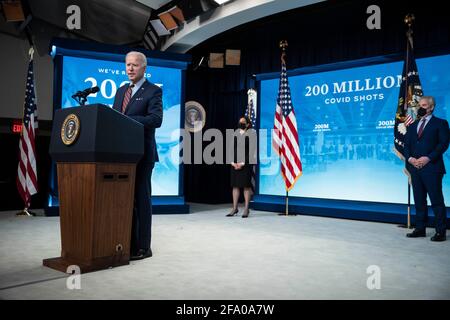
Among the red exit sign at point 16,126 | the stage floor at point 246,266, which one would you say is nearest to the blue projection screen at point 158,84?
the red exit sign at point 16,126

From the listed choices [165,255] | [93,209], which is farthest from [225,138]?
[93,209]

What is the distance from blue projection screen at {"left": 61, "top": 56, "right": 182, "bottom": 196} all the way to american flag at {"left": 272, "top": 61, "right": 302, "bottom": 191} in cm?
157

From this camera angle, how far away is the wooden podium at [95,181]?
2203 mm

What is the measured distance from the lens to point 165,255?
293cm

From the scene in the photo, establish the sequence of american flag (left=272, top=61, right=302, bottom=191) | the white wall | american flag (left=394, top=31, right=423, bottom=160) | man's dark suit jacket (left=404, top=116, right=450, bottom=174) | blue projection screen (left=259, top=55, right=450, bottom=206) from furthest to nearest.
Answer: the white wall, american flag (left=272, top=61, right=302, bottom=191), blue projection screen (left=259, top=55, right=450, bottom=206), american flag (left=394, top=31, right=423, bottom=160), man's dark suit jacket (left=404, top=116, right=450, bottom=174)

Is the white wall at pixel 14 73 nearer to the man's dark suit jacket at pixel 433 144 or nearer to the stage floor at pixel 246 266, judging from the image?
the stage floor at pixel 246 266

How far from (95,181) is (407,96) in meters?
3.96

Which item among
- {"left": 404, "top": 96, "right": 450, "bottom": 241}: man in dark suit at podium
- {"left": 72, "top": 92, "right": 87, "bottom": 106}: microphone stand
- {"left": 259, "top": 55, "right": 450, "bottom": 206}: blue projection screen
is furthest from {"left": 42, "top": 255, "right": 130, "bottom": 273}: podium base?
{"left": 259, "top": 55, "right": 450, "bottom": 206}: blue projection screen

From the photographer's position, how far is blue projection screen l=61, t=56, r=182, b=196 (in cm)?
549

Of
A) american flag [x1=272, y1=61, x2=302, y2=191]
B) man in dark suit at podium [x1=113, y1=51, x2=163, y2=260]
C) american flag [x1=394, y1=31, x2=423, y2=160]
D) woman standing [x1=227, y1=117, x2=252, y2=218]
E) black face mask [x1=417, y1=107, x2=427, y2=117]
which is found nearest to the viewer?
man in dark suit at podium [x1=113, y1=51, x2=163, y2=260]

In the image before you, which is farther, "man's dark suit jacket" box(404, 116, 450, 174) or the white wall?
the white wall

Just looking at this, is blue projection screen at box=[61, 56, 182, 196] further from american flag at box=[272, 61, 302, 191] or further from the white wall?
american flag at box=[272, 61, 302, 191]

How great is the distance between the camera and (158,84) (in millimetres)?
5883
